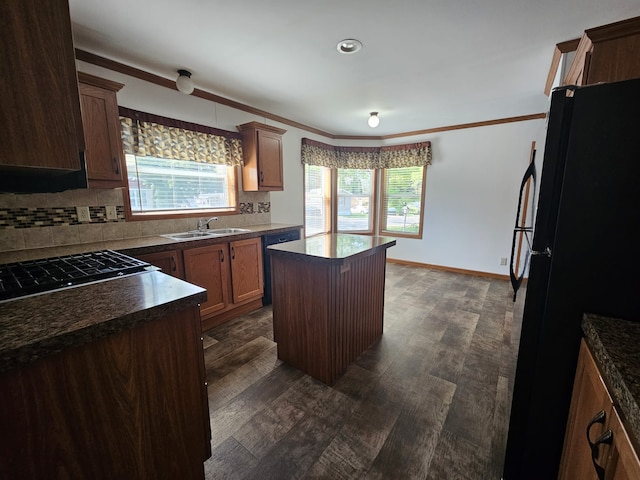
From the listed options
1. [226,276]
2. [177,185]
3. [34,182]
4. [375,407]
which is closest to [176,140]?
[177,185]

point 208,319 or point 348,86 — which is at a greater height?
point 348,86

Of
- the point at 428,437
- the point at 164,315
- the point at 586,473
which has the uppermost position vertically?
the point at 164,315

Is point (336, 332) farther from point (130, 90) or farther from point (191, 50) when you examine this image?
point (130, 90)

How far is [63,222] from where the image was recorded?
6.96 ft

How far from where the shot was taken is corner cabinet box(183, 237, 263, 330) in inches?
95.1

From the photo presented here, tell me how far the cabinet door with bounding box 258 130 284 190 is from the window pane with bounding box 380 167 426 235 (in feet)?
7.67

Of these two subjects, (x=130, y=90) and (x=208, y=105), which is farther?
(x=208, y=105)

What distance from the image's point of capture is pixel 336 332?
6.07 ft

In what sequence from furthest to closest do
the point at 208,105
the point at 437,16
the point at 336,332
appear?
the point at 208,105 < the point at 336,332 < the point at 437,16

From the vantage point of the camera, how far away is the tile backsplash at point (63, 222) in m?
1.92

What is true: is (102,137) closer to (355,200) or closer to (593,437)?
(593,437)

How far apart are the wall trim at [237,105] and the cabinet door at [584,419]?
3465 millimetres

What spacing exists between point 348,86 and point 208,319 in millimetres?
2728

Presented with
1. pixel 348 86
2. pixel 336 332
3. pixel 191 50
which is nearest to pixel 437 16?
pixel 348 86
